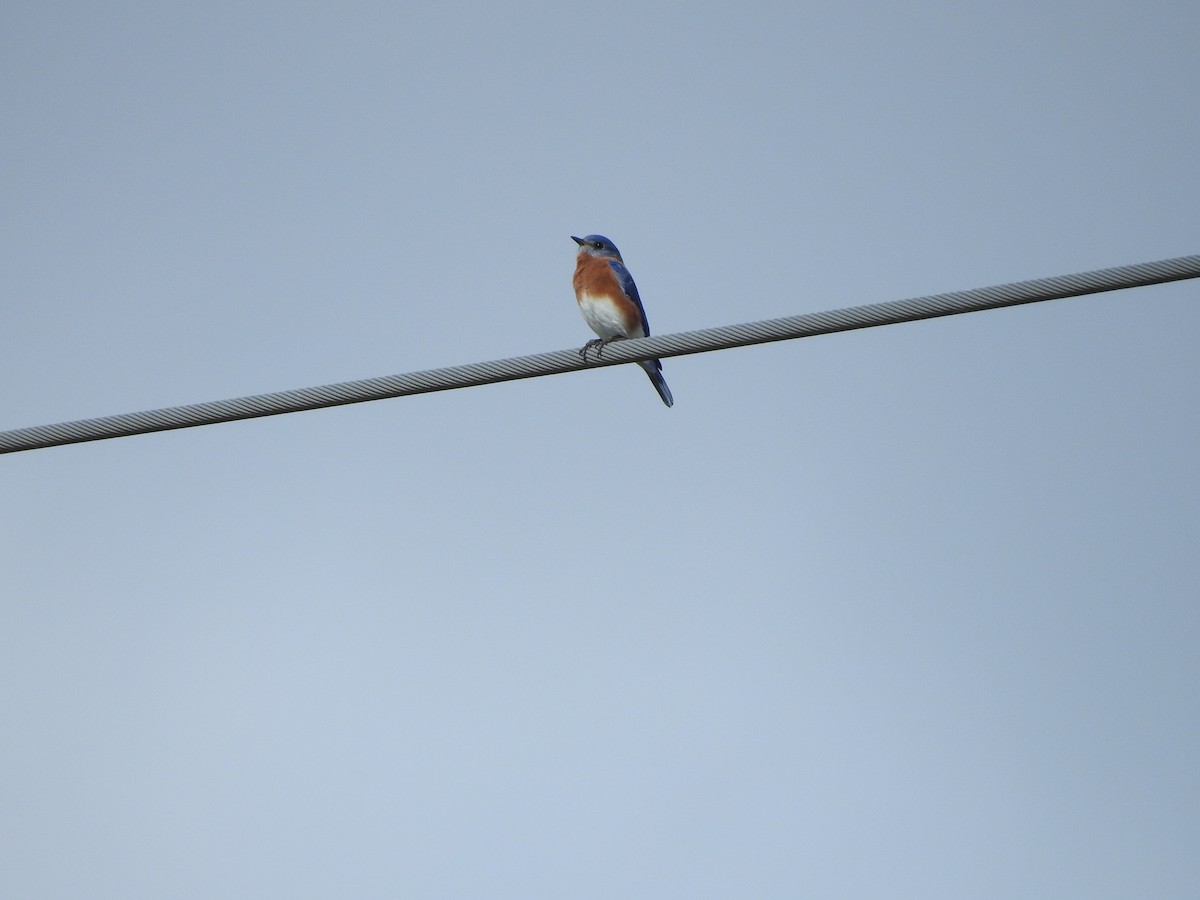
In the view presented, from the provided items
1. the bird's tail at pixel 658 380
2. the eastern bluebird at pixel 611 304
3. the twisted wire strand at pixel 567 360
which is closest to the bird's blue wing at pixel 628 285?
the eastern bluebird at pixel 611 304

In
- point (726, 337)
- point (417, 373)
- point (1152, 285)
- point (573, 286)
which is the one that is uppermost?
point (573, 286)

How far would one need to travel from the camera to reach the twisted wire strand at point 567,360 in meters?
3.81

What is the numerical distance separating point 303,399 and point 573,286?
4619 millimetres

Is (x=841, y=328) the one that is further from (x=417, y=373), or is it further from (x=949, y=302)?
(x=417, y=373)

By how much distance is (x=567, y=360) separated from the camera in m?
4.31

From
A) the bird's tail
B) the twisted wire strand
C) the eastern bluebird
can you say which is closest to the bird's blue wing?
the eastern bluebird

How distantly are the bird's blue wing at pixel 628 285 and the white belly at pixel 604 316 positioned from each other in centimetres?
25

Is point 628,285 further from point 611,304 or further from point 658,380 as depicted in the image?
point 658,380

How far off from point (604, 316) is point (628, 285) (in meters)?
0.48

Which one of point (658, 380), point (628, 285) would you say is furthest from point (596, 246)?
point (658, 380)

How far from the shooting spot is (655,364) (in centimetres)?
798

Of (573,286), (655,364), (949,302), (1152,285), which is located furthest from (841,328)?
(573,286)

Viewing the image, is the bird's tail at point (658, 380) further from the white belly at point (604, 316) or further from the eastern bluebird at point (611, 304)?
the white belly at point (604, 316)

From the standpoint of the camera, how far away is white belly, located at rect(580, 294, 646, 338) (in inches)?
327
